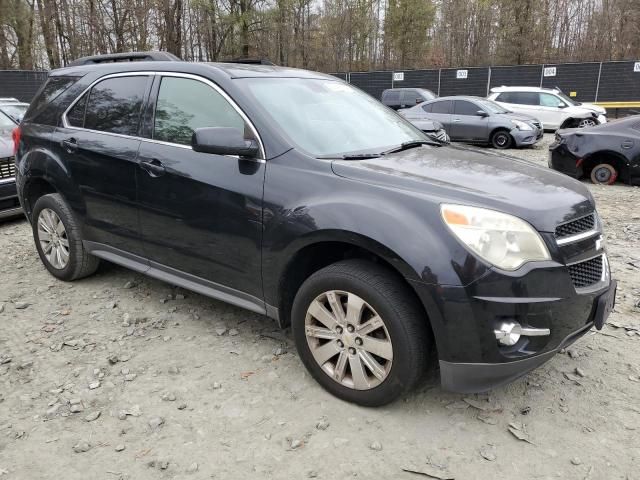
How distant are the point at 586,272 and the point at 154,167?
2.65 metres

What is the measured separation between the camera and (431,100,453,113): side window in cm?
1488

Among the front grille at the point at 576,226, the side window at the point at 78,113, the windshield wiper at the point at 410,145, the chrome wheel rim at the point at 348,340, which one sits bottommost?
the chrome wheel rim at the point at 348,340

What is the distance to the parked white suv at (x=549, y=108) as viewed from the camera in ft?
55.7

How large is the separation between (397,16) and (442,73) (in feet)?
39.6

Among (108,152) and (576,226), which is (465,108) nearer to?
(108,152)

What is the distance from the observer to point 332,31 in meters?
34.4

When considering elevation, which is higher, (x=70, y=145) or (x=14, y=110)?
(x=14, y=110)

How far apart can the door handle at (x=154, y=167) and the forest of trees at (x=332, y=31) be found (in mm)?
24325

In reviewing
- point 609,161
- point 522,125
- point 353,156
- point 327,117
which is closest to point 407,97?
point 522,125

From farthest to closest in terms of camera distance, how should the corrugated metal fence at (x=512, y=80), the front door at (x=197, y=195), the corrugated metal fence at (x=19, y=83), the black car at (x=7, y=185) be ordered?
the corrugated metal fence at (x=512, y=80), the corrugated metal fence at (x=19, y=83), the black car at (x=7, y=185), the front door at (x=197, y=195)

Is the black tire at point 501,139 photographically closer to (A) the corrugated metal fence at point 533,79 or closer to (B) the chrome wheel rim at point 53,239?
(A) the corrugated metal fence at point 533,79

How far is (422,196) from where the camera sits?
2553 mm

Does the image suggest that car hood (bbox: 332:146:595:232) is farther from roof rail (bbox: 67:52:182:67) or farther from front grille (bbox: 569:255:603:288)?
roof rail (bbox: 67:52:182:67)

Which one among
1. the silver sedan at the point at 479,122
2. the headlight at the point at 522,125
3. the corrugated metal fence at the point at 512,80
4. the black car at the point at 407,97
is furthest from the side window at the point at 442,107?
the corrugated metal fence at the point at 512,80
